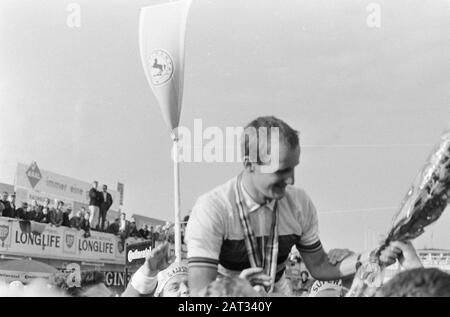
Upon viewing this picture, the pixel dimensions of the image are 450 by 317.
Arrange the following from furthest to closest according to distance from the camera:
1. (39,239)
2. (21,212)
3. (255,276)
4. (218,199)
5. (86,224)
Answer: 1. (21,212)
2. (39,239)
3. (86,224)
4. (218,199)
5. (255,276)

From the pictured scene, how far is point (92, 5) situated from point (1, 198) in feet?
3.41

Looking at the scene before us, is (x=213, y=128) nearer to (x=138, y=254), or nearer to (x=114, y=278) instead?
(x=138, y=254)

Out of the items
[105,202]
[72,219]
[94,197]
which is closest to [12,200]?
[72,219]

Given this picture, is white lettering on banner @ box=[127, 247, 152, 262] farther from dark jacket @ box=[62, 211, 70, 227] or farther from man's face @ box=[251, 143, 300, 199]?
man's face @ box=[251, 143, 300, 199]

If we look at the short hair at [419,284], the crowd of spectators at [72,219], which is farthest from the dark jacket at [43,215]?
the short hair at [419,284]

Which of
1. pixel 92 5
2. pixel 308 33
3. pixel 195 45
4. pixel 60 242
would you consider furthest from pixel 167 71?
pixel 60 242

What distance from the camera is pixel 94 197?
10.4ft

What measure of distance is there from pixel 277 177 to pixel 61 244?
1.13m

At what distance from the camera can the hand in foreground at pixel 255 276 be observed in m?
2.75

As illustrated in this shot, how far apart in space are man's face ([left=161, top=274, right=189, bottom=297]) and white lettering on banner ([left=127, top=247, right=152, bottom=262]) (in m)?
0.18

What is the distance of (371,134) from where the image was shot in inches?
122

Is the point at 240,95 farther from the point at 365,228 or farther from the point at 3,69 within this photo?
the point at 3,69

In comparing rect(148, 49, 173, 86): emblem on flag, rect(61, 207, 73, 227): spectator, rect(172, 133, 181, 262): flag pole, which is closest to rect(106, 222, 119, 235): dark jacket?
rect(61, 207, 73, 227): spectator

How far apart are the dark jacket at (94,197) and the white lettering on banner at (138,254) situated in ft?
0.95
